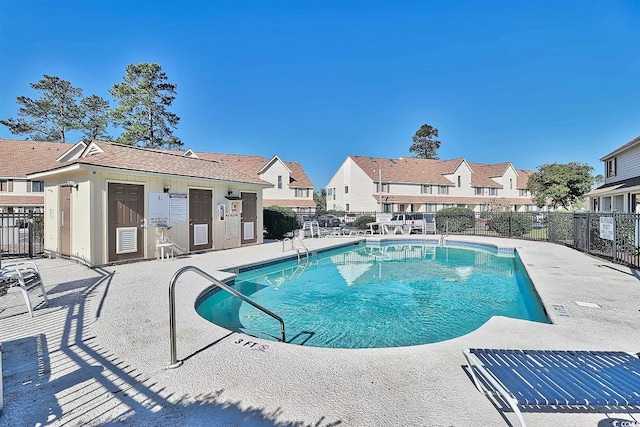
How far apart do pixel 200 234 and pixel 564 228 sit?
16922mm

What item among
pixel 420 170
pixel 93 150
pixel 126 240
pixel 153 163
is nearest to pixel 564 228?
pixel 153 163

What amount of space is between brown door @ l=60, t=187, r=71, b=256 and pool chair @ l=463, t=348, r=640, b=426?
11.1 metres

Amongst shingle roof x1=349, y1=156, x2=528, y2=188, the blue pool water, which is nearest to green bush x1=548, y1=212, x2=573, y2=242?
the blue pool water

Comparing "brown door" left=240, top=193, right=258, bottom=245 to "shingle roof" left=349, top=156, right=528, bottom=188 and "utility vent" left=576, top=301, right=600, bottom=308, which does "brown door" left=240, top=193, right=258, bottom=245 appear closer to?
"utility vent" left=576, top=301, right=600, bottom=308

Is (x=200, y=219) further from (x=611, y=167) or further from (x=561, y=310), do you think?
(x=611, y=167)

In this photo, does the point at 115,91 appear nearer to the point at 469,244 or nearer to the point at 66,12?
the point at 66,12

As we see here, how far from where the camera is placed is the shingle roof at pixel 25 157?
2423 cm

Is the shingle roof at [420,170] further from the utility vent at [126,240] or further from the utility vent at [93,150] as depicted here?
the utility vent at [126,240]

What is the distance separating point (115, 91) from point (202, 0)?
751 inches

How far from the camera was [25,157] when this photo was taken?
1022 inches

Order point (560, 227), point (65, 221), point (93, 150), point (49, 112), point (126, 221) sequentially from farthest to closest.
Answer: point (49, 112) < point (560, 227) < point (93, 150) < point (65, 221) < point (126, 221)

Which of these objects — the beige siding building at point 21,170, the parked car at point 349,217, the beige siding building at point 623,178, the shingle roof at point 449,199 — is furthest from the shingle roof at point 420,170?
the beige siding building at point 21,170

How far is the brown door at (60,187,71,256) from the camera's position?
9547 mm

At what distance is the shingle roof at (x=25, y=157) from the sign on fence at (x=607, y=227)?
3316 centimetres
